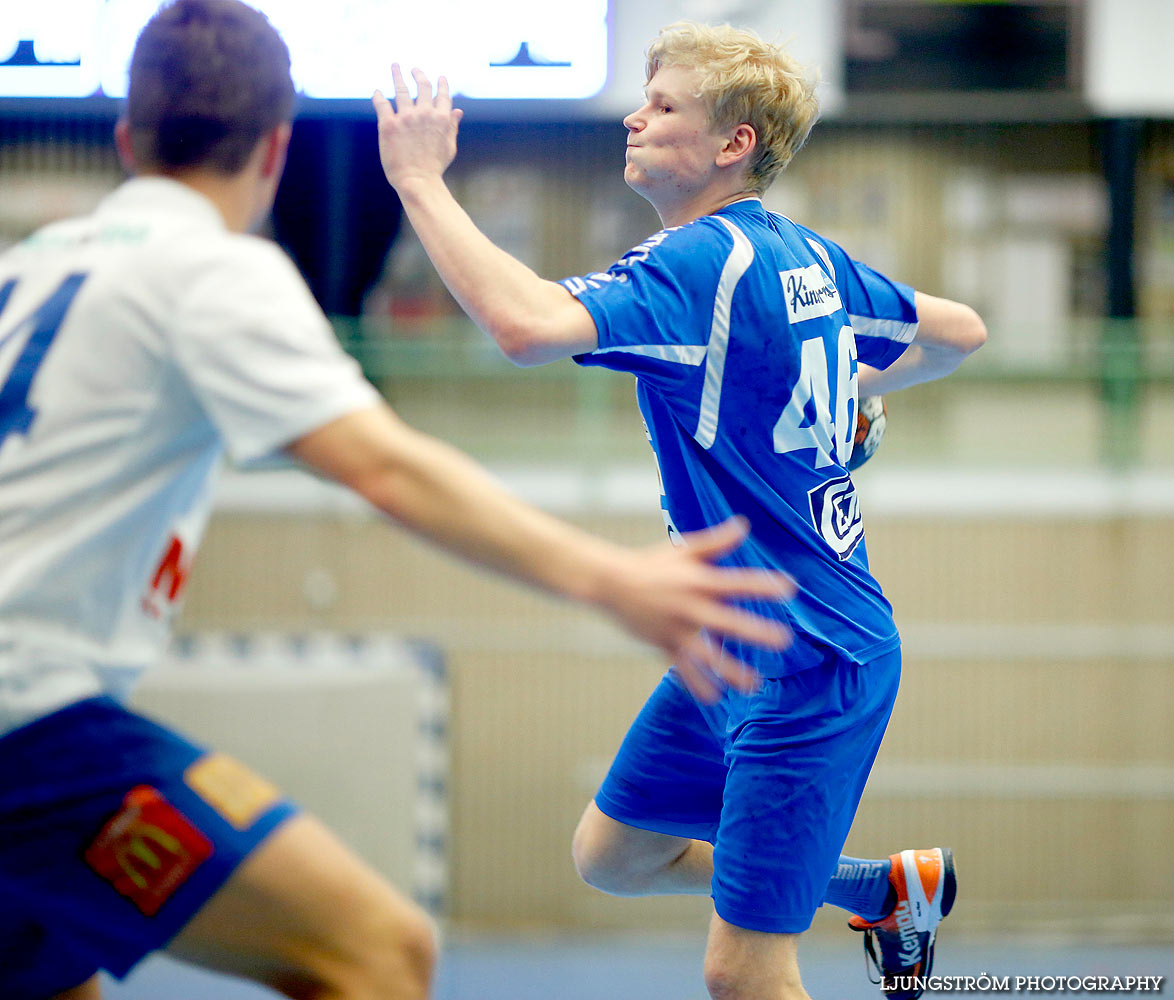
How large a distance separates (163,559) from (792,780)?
50.2 inches

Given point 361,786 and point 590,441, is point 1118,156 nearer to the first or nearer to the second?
point 590,441

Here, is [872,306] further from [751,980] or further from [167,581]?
[167,581]

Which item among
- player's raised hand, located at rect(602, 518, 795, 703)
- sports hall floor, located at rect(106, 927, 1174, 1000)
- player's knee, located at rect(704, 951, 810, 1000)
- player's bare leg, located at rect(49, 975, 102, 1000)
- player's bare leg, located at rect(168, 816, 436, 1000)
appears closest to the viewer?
player's raised hand, located at rect(602, 518, 795, 703)

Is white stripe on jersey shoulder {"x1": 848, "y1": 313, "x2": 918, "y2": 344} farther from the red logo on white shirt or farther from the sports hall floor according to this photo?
the sports hall floor

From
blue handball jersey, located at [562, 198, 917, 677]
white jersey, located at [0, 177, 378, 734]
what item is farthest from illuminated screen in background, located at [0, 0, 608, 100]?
white jersey, located at [0, 177, 378, 734]

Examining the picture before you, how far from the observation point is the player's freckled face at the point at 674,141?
2.68 metres

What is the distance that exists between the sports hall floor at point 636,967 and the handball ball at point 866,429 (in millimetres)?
4325

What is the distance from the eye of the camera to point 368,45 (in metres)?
7.07

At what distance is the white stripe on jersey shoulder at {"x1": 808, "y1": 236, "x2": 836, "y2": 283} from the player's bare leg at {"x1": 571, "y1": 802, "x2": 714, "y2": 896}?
127 cm

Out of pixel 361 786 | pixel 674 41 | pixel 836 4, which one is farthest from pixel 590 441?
pixel 674 41

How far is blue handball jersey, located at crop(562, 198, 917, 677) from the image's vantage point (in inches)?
97.1

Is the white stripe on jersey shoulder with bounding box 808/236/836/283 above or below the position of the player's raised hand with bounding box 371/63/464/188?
below

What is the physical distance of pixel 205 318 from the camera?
66.6 inches

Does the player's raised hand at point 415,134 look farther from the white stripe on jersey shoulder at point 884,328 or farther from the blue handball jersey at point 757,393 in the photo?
the white stripe on jersey shoulder at point 884,328
